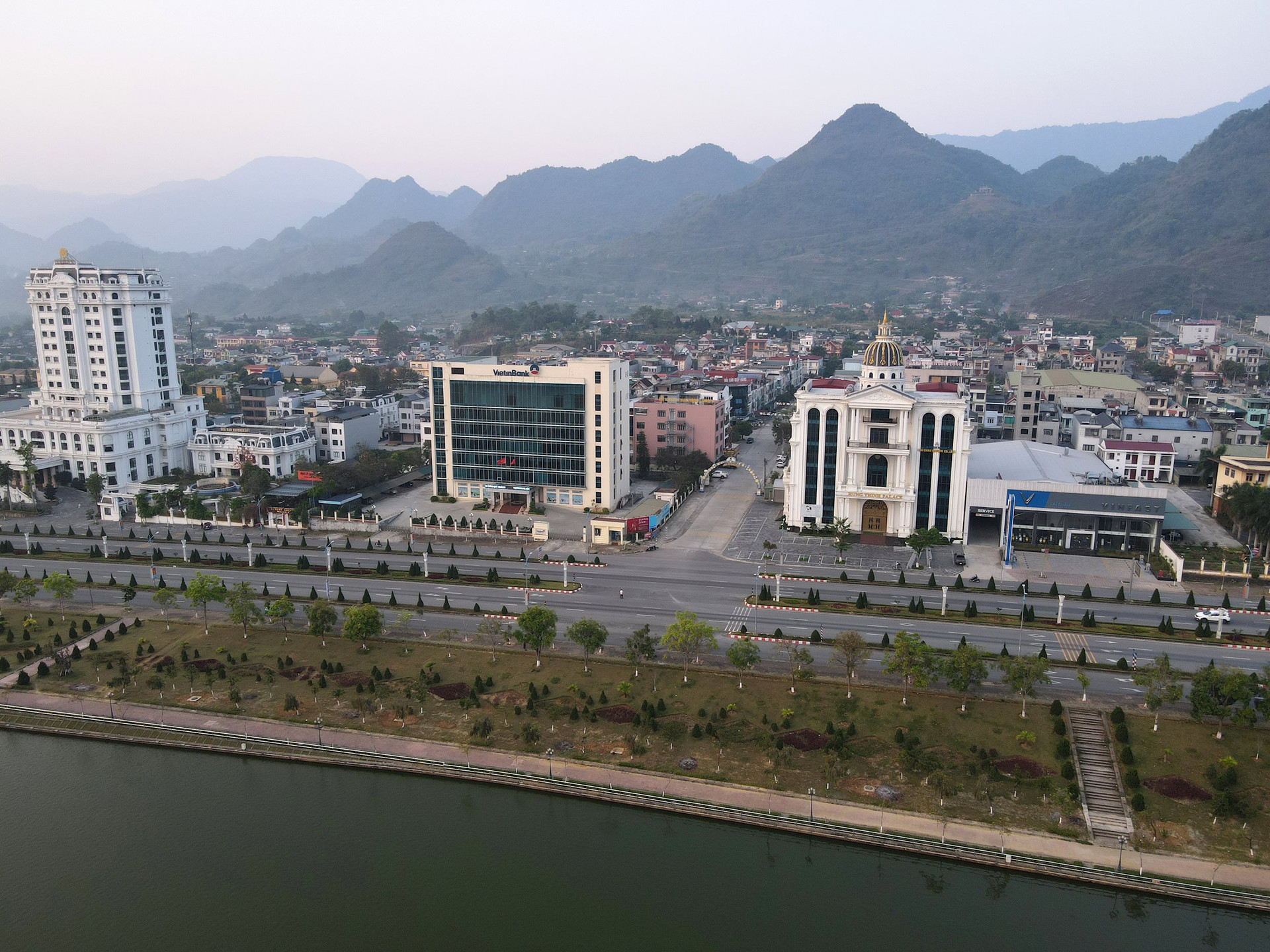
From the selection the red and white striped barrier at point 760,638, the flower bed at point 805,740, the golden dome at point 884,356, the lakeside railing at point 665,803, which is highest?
the golden dome at point 884,356

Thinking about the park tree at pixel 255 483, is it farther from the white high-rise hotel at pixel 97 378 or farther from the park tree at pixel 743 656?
the park tree at pixel 743 656

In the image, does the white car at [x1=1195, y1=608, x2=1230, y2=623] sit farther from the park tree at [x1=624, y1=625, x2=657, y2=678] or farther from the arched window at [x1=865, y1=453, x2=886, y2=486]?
the park tree at [x1=624, y1=625, x2=657, y2=678]

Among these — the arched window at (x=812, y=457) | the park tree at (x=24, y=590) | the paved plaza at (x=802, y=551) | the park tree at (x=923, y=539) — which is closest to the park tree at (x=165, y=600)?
the park tree at (x=24, y=590)

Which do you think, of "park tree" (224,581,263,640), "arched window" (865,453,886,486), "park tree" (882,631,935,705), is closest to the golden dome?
"arched window" (865,453,886,486)

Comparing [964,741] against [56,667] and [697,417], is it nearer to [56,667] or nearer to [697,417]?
[56,667]

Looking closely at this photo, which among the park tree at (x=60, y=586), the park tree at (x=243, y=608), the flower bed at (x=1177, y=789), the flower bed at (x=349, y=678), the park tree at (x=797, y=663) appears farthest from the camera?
the park tree at (x=60, y=586)

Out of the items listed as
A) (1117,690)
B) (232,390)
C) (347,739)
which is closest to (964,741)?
(1117,690)
